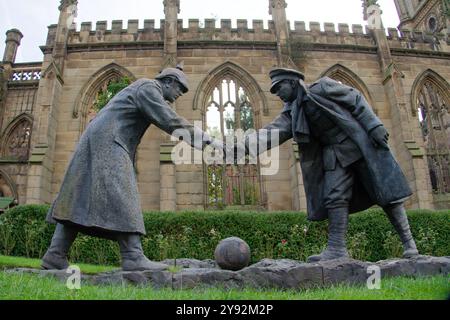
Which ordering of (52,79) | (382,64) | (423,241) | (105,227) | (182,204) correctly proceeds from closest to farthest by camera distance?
(105,227) → (423,241) → (182,204) → (52,79) → (382,64)

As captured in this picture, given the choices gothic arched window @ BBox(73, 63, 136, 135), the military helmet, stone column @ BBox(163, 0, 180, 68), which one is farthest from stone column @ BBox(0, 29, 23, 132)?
the military helmet

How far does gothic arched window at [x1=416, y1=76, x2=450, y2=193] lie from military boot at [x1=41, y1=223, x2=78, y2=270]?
17.0m

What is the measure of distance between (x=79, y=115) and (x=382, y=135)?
45.9 feet

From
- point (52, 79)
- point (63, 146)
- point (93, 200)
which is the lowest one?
point (93, 200)

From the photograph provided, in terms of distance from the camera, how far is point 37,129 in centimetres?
1503

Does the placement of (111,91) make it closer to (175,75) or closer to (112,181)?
(175,75)

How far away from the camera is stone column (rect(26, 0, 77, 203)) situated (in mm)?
13966

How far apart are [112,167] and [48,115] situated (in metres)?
12.8

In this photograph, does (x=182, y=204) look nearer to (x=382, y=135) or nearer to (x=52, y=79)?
(x=52, y=79)

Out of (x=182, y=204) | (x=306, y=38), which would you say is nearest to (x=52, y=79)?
(x=182, y=204)

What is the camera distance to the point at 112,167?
373 centimetres

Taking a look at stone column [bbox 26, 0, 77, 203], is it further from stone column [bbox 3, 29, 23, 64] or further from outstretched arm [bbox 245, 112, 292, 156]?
outstretched arm [bbox 245, 112, 292, 156]

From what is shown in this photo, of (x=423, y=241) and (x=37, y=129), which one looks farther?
(x=37, y=129)

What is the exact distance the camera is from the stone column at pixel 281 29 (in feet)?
→ 53.5
